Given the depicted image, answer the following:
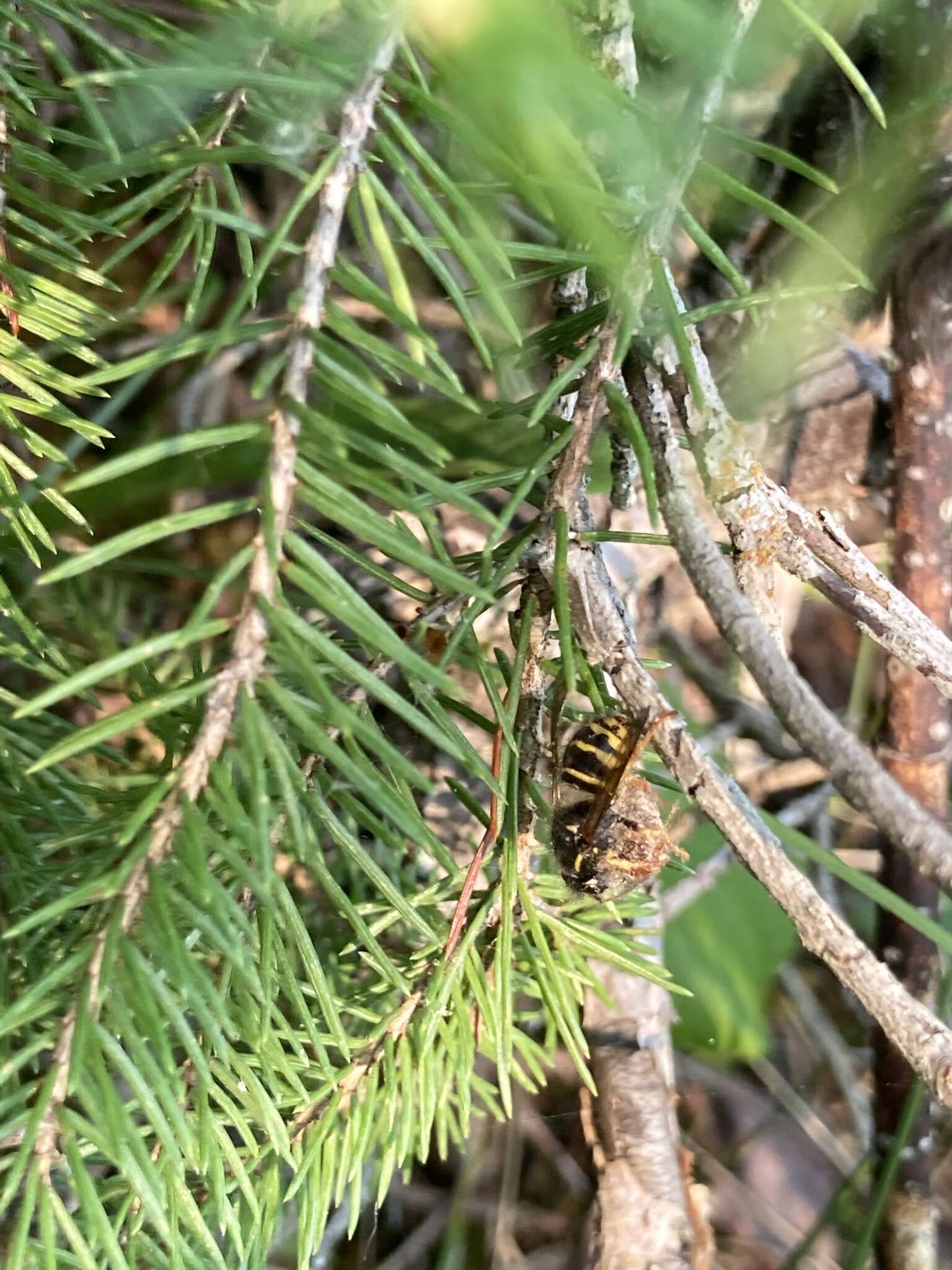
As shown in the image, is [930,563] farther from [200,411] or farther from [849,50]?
[200,411]

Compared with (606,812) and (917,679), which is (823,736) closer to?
(606,812)

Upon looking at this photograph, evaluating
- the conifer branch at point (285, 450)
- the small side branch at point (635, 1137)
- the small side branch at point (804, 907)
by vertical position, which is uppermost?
the conifer branch at point (285, 450)

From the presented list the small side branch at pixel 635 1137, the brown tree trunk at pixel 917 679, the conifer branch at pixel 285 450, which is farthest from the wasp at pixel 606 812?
the brown tree trunk at pixel 917 679

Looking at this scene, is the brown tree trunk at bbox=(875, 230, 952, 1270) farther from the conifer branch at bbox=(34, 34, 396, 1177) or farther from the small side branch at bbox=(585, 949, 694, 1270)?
the conifer branch at bbox=(34, 34, 396, 1177)

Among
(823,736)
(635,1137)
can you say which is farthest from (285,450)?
(635,1137)

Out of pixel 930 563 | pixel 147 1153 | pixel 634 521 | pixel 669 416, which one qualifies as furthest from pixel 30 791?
pixel 930 563

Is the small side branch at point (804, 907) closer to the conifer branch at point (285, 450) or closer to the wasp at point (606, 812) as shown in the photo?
the wasp at point (606, 812)

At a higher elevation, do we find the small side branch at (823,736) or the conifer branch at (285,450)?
the conifer branch at (285,450)

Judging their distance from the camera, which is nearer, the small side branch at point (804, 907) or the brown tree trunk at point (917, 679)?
the small side branch at point (804, 907)
